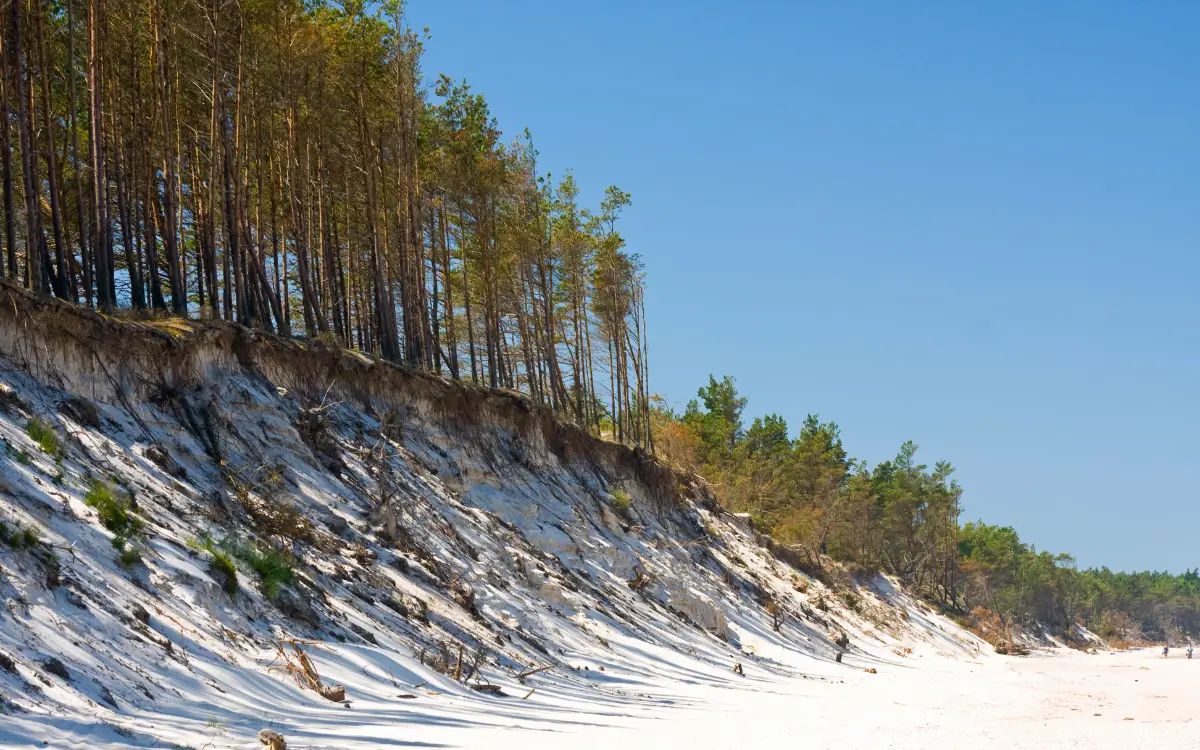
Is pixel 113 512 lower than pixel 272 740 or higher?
higher

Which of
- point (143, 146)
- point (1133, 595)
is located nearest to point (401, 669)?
point (143, 146)

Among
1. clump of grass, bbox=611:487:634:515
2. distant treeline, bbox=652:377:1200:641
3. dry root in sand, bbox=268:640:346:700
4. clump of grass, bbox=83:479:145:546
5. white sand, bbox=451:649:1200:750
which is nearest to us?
dry root in sand, bbox=268:640:346:700

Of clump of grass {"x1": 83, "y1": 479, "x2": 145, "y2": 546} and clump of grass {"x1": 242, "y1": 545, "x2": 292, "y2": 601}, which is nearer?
clump of grass {"x1": 83, "y1": 479, "x2": 145, "y2": 546}

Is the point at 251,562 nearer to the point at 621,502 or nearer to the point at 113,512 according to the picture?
the point at 113,512

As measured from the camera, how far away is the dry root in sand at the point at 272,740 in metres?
7.36

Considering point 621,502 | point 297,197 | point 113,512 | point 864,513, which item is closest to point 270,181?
point 297,197

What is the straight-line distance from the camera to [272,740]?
7422mm

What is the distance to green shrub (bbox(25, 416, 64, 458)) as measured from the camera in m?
11.4

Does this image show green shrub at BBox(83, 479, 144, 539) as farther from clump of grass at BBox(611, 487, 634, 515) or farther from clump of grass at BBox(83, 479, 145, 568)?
clump of grass at BBox(611, 487, 634, 515)

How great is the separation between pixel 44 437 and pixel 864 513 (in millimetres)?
57788

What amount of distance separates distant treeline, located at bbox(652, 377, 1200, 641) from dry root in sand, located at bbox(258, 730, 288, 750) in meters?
39.3

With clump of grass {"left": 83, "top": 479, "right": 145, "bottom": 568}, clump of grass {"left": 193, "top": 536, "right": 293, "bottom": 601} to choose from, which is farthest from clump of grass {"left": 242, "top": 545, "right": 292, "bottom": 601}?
clump of grass {"left": 83, "top": 479, "right": 145, "bottom": 568}

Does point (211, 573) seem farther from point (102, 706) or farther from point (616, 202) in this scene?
point (616, 202)

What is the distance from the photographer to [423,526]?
60.8 feet
